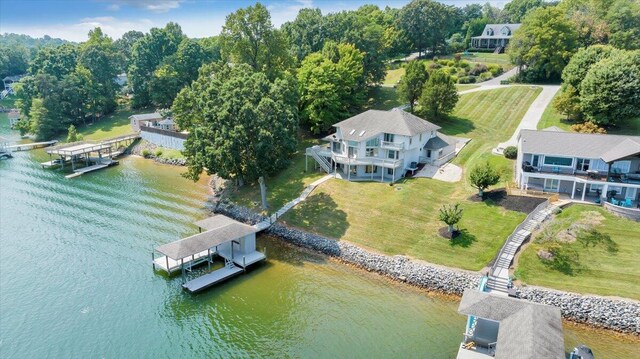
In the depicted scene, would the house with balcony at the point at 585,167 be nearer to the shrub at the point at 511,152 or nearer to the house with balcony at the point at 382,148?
the shrub at the point at 511,152

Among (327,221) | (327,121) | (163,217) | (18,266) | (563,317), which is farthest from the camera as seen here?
(327,121)

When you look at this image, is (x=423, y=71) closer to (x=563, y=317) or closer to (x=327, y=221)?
(x=327, y=221)

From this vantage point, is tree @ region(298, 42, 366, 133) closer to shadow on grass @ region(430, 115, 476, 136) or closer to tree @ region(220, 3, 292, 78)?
tree @ region(220, 3, 292, 78)

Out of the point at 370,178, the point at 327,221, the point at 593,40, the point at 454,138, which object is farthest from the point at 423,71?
the point at 593,40

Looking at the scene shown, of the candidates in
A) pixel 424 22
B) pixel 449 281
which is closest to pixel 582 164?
pixel 449 281

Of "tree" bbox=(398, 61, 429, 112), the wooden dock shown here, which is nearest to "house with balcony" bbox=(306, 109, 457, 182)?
"tree" bbox=(398, 61, 429, 112)

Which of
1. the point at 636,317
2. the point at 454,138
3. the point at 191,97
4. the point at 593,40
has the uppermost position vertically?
the point at 593,40

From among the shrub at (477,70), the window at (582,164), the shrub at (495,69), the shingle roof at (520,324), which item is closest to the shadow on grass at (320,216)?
the shingle roof at (520,324)
